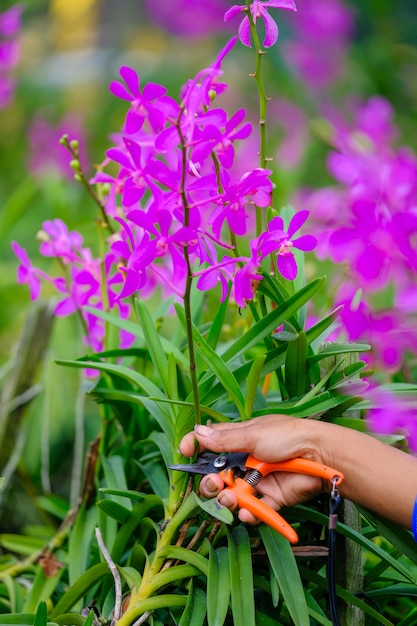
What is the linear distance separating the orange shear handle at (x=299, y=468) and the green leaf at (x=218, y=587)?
12 centimetres

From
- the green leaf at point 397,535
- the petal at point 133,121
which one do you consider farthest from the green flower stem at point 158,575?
the petal at point 133,121

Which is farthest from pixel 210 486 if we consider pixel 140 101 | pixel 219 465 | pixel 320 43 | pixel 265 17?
pixel 320 43

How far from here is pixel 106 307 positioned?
1.19 meters

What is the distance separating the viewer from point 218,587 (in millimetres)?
883

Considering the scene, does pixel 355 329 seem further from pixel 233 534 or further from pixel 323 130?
pixel 323 130

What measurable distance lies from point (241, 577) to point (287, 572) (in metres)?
0.05

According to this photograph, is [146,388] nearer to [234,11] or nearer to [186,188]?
[186,188]

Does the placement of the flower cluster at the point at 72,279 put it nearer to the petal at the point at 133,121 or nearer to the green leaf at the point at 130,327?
the green leaf at the point at 130,327

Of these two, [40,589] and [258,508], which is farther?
[40,589]

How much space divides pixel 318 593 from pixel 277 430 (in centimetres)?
27

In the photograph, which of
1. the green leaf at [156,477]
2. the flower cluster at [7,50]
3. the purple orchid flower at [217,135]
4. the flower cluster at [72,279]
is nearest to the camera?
the purple orchid flower at [217,135]

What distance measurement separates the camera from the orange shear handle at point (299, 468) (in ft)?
2.80

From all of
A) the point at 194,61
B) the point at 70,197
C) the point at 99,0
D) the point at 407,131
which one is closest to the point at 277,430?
the point at 70,197

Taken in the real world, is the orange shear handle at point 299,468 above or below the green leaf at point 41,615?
above
